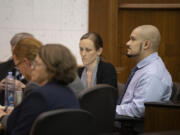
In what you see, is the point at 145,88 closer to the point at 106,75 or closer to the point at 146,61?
the point at 146,61

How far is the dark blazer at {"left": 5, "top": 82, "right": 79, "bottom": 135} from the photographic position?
7.23 ft

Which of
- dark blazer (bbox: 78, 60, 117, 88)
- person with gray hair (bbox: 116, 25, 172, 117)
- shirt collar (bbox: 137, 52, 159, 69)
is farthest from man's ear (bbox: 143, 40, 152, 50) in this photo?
dark blazer (bbox: 78, 60, 117, 88)

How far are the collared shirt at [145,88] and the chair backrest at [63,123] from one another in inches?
62.1

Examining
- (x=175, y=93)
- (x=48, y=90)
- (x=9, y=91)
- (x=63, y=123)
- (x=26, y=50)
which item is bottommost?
(x=175, y=93)

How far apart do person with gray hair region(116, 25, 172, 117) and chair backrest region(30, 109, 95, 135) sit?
1.58 meters

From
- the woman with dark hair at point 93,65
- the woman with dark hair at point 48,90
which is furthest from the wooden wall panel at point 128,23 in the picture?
the woman with dark hair at point 48,90

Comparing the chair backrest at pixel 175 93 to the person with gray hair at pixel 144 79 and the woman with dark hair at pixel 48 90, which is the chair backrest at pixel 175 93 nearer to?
the person with gray hair at pixel 144 79

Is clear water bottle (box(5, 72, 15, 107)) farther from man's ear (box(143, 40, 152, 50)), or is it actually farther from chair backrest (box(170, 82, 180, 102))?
chair backrest (box(170, 82, 180, 102))

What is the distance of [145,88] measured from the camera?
3643 millimetres

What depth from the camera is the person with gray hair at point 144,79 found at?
3.66 meters

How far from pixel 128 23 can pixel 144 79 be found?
116 inches

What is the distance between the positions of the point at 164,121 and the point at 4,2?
3807mm

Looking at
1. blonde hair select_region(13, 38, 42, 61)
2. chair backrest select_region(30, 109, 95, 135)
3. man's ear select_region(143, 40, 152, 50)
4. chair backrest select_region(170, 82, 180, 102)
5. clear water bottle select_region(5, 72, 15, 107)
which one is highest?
blonde hair select_region(13, 38, 42, 61)

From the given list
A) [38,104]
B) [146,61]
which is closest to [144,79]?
[146,61]
